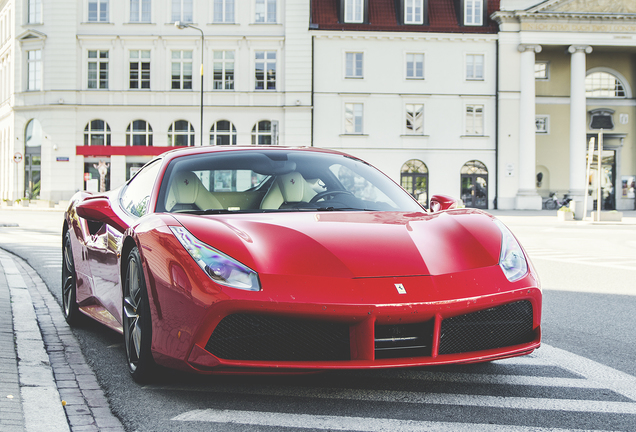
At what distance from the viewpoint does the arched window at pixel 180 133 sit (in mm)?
42188

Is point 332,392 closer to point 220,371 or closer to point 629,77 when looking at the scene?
point 220,371

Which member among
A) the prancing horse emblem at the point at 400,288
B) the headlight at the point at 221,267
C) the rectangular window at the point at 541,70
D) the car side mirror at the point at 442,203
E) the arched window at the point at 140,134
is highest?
the rectangular window at the point at 541,70

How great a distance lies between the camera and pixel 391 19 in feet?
142

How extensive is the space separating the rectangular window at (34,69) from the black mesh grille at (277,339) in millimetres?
43829

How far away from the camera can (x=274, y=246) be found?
3.50 m

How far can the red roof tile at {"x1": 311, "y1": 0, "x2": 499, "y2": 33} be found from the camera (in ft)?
140

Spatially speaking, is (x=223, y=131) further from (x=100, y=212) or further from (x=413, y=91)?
(x=100, y=212)

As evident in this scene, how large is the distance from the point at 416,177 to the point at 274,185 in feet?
129

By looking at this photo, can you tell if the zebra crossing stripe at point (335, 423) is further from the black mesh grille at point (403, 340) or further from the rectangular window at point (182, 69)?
the rectangular window at point (182, 69)

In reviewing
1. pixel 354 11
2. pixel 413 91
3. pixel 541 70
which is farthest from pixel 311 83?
pixel 541 70

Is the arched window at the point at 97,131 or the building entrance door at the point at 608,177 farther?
the building entrance door at the point at 608,177

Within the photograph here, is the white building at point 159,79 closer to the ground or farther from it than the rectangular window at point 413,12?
closer to the ground

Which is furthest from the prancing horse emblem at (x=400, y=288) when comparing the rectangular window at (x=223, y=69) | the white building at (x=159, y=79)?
the rectangular window at (x=223, y=69)

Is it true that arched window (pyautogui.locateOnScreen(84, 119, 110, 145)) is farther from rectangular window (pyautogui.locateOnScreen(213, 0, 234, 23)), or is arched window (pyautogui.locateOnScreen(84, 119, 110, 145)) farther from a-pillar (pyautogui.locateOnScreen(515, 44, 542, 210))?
a-pillar (pyautogui.locateOnScreen(515, 44, 542, 210))
